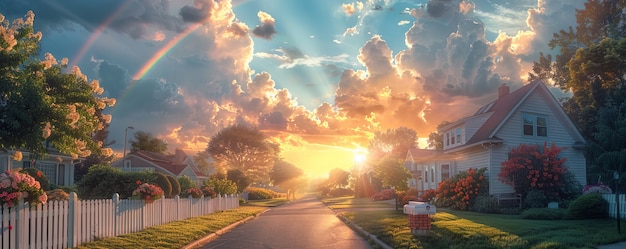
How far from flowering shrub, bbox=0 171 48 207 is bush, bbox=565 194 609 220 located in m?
18.3

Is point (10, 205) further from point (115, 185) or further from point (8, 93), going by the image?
point (115, 185)

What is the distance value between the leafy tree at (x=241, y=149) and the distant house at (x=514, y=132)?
6653 cm

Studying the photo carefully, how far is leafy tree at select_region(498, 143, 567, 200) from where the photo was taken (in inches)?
1155

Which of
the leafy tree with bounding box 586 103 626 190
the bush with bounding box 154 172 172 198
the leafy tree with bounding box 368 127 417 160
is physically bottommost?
the bush with bounding box 154 172 172 198

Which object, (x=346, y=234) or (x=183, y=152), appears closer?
(x=346, y=234)

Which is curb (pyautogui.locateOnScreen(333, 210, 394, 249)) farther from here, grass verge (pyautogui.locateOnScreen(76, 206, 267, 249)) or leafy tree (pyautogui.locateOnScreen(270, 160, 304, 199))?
leafy tree (pyautogui.locateOnScreen(270, 160, 304, 199))

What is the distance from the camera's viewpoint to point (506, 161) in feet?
99.2

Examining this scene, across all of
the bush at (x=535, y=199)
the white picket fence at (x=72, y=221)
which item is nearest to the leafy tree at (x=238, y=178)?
the bush at (x=535, y=199)

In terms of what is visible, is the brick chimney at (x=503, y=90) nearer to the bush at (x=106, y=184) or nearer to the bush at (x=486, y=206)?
the bush at (x=486, y=206)

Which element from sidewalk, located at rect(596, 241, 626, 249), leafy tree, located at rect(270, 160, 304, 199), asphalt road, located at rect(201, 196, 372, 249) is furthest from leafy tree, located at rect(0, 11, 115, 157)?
leafy tree, located at rect(270, 160, 304, 199)

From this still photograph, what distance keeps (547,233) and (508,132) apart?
17.0m

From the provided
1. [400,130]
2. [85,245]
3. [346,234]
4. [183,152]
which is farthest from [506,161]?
[400,130]

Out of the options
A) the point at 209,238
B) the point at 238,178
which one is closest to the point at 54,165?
the point at 238,178

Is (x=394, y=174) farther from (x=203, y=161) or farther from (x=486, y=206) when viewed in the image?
(x=203, y=161)
